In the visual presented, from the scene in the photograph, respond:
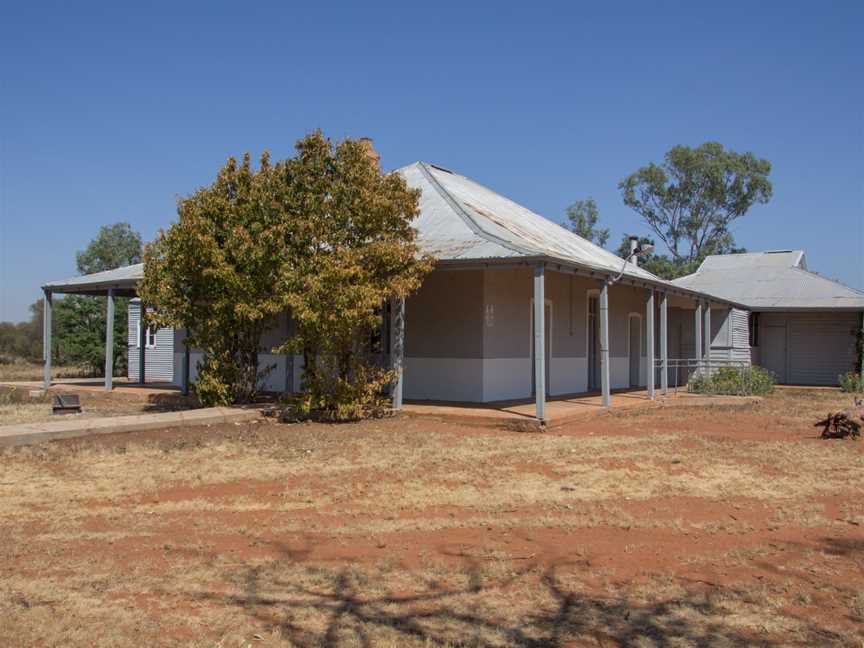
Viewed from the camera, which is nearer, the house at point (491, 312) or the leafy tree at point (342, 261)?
the leafy tree at point (342, 261)

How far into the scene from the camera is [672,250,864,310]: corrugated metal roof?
27.4 meters

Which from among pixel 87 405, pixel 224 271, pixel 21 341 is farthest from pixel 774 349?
pixel 21 341

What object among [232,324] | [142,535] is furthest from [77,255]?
[142,535]

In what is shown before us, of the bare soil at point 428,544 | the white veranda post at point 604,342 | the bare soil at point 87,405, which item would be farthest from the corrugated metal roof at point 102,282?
the white veranda post at point 604,342

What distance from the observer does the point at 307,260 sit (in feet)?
43.0

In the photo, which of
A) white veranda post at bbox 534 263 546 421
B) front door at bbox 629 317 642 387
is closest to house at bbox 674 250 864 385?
front door at bbox 629 317 642 387

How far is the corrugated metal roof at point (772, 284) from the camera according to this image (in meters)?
27.4

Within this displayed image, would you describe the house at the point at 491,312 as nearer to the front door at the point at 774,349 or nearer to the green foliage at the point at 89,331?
the green foliage at the point at 89,331

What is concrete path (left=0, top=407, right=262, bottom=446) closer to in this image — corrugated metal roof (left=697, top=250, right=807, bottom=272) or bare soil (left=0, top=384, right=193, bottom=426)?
bare soil (left=0, top=384, right=193, bottom=426)

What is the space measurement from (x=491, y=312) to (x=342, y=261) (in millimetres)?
4049

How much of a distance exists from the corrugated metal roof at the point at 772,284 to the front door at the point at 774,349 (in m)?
1.46

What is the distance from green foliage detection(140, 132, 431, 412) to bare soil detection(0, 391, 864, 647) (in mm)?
2514

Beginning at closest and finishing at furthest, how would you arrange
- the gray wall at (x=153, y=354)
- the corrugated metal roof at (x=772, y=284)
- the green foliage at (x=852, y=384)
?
the green foliage at (x=852, y=384), the gray wall at (x=153, y=354), the corrugated metal roof at (x=772, y=284)

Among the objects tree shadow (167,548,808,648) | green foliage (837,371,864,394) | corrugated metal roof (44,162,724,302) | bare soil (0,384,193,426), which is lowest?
tree shadow (167,548,808,648)
